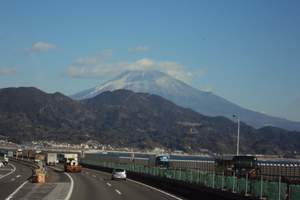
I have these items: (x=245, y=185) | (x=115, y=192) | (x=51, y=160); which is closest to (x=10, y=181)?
(x=115, y=192)

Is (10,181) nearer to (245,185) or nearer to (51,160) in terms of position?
(245,185)

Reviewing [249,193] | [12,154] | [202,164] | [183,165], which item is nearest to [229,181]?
[249,193]

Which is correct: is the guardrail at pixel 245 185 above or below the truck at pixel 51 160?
above

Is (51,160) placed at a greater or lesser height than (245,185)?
lesser

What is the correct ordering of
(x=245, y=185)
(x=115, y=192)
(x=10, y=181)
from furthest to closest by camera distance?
1. (x=10, y=181)
2. (x=115, y=192)
3. (x=245, y=185)

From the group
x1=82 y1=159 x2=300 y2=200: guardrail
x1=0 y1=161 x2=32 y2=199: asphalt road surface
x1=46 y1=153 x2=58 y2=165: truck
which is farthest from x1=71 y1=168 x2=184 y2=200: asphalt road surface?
x1=46 y1=153 x2=58 y2=165: truck

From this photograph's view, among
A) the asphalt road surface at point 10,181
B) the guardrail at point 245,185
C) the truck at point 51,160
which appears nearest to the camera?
the guardrail at point 245,185

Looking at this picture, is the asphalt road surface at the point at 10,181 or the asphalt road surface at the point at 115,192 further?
the asphalt road surface at the point at 10,181

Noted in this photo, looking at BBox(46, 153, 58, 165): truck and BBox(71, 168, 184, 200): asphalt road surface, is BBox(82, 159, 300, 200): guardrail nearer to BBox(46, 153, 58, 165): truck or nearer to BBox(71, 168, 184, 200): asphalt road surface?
BBox(71, 168, 184, 200): asphalt road surface

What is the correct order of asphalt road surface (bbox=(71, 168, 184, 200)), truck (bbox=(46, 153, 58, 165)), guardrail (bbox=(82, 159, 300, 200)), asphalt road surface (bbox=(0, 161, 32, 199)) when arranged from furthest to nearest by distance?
truck (bbox=(46, 153, 58, 165)) < asphalt road surface (bbox=(0, 161, 32, 199)) < asphalt road surface (bbox=(71, 168, 184, 200)) < guardrail (bbox=(82, 159, 300, 200))

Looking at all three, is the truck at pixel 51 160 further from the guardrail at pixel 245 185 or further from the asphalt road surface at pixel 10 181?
the guardrail at pixel 245 185

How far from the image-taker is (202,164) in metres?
75.2

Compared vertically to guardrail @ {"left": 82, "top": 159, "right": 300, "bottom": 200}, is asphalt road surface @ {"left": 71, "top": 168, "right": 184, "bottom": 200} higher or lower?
lower

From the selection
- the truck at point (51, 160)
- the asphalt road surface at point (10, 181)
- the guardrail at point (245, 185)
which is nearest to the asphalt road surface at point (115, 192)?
the guardrail at point (245, 185)
